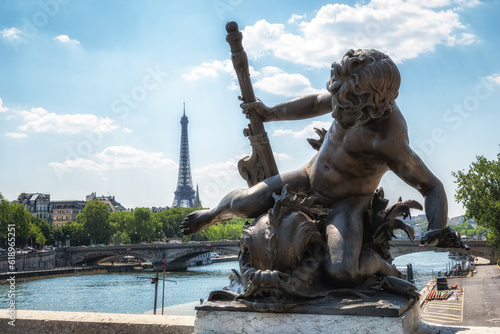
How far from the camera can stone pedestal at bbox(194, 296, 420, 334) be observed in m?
2.92

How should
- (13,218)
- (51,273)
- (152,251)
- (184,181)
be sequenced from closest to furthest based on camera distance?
(51,273) → (13,218) → (152,251) → (184,181)

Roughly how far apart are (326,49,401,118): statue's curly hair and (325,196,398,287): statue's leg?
24.9 inches

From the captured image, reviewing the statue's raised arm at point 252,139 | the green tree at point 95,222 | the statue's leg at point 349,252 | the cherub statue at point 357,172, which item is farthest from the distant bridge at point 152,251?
the statue's leg at point 349,252

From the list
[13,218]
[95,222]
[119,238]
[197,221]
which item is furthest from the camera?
[95,222]

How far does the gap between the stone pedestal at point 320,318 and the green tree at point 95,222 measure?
6756cm

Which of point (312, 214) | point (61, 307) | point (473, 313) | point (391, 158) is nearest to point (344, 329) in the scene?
point (312, 214)

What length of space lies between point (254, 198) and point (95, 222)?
68183 millimetres

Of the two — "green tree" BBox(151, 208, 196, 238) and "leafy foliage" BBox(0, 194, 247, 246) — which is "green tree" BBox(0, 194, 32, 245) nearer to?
"leafy foliage" BBox(0, 194, 247, 246)

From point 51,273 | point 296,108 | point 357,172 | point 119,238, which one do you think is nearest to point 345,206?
point 357,172

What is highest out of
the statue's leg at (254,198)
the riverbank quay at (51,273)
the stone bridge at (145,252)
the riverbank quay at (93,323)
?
the statue's leg at (254,198)

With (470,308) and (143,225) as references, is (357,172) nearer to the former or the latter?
(470,308)

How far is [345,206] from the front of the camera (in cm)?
352

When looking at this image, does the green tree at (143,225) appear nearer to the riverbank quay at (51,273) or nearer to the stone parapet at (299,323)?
the riverbank quay at (51,273)

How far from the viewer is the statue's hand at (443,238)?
10.4 ft
